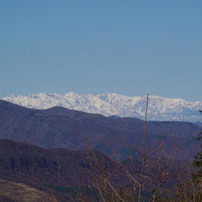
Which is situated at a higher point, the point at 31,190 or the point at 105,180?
the point at 105,180

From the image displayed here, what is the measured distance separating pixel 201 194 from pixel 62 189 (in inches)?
6831

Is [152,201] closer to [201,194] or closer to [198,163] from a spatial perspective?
[201,194]

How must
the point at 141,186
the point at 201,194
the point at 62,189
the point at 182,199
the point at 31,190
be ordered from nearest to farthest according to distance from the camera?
the point at 141,186
the point at 201,194
the point at 182,199
the point at 31,190
the point at 62,189

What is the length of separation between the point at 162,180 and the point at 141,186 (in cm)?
55

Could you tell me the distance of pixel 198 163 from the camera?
35.0 metres

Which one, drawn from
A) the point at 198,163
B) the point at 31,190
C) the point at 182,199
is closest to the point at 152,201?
the point at 182,199

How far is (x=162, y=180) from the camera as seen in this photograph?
11.8 meters

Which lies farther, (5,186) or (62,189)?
(62,189)

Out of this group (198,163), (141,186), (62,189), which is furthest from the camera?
(62,189)

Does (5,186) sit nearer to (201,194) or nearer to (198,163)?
(198,163)

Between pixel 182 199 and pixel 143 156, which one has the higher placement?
pixel 143 156

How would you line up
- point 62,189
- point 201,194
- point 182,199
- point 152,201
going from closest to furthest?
point 152,201
point 201,194
point 182,199
point 62,189

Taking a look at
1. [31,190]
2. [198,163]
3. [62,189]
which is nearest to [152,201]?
[198,163]

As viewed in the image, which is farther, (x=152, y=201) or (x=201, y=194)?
(x=201, y=194)
